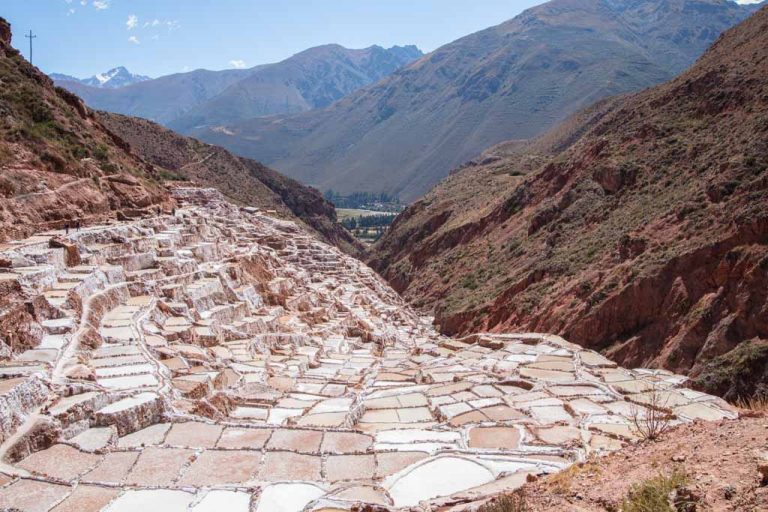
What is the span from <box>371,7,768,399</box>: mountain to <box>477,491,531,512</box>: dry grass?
1012 cm

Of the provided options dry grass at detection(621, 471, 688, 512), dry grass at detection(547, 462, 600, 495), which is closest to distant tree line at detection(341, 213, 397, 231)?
dry grass at detection(547, 462, 600, 495)

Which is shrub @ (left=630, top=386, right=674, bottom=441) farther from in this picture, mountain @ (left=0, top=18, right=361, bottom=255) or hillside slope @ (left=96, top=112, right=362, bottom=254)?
hillside slope @ (left=96, top=112, right=362, bottom=254)

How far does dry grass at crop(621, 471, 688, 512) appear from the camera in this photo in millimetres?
4605

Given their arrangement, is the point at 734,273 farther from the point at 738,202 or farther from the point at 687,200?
the point at 687,200

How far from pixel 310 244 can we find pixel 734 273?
962 inches

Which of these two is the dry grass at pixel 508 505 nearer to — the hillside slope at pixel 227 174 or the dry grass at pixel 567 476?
the dry grass at pixel 567 476

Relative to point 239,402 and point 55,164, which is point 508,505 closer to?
point 239,402

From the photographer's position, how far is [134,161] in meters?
31.8

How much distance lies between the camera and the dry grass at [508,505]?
5.01 meters

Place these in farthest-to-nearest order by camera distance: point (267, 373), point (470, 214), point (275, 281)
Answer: point (470, 214), point (275, 281), point (267, 373)

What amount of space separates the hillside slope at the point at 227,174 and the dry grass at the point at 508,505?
43660 mm

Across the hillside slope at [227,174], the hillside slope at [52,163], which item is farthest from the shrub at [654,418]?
the hillside slope at [227,174]

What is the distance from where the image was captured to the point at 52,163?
833 inches

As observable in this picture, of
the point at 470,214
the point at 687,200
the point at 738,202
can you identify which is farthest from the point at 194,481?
the point at 470,214
